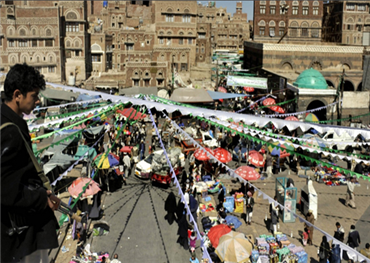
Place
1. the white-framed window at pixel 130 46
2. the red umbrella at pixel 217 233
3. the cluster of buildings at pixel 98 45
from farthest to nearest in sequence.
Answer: the white-framed window at pixel 130 46, the cluster of buildings at pixel 98 45, the red umbrella at pixel 217 233

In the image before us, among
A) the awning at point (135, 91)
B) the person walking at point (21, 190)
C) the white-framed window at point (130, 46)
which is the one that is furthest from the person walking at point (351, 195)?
the white-framed window at point (130, 46)

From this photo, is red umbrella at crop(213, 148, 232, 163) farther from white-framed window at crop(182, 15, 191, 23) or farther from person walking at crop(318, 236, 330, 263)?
white-framed window at crop(182, 15, 191, 23)

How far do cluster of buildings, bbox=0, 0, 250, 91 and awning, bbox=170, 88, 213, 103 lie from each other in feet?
63.5

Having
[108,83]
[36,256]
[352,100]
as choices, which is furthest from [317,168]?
[108,83]

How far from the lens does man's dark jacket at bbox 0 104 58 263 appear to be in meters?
2.70

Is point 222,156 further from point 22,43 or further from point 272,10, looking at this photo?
point 272,10

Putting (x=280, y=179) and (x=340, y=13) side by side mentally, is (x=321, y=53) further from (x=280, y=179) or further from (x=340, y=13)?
(x=340, y=13)

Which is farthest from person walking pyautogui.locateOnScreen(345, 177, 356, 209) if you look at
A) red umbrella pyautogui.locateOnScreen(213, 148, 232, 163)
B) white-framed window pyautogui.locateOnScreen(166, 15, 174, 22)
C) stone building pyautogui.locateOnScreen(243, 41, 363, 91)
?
white-framed window pyautogui.locateOnScreen(166, 15, 174, 22)

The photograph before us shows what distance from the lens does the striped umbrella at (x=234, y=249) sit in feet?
33.0

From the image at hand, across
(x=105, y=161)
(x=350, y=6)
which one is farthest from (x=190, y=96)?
(x=350, y=6)

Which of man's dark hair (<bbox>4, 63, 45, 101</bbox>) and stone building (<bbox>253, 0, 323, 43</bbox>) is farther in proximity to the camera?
stone building (<bbox>253, 0, 323, 43</bbox>)

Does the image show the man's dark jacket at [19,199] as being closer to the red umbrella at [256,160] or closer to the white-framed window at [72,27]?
the red umbrella at [256,160]

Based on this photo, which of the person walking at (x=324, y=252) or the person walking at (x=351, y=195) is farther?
the person walking at (x=351, y=195)

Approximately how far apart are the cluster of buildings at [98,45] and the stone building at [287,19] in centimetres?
970
